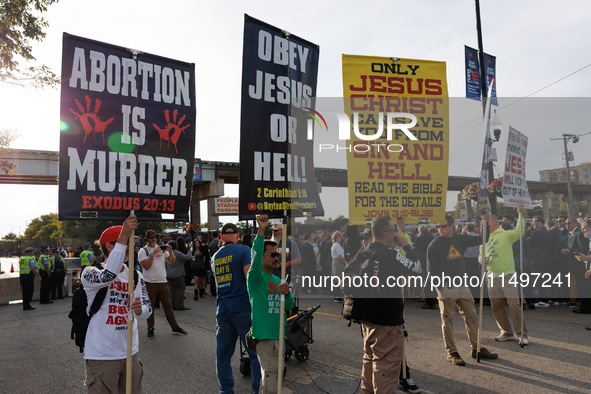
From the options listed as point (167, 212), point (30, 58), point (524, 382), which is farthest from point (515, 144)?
point (30, 58)

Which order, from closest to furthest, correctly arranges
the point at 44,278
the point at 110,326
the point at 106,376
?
the point at 106,376 < the point at 110,326 < the point at 44,278

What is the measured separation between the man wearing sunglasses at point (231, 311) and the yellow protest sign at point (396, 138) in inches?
56.4

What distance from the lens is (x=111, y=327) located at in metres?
3.15

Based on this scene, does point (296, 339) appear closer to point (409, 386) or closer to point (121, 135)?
point (409, 386)

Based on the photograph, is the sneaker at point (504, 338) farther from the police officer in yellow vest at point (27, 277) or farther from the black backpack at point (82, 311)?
the police officer in yellow vest at point (27, 277)

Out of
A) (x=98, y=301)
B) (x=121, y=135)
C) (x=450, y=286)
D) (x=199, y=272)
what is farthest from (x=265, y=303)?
(x=199, y=272)

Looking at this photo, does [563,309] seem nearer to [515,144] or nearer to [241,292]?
[515,144]

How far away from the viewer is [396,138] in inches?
190

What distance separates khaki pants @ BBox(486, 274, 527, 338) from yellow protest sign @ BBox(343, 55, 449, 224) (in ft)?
8.03

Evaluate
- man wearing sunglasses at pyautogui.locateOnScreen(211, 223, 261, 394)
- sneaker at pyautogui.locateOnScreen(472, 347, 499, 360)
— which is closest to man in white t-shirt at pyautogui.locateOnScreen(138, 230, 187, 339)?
man wearing sunglasses at pyautogui.locateOnScreen(211, 223, 261, 394)

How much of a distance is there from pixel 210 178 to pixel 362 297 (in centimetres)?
3395

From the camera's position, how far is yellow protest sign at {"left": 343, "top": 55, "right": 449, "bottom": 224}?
185 inches

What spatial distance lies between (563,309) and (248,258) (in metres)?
8.56

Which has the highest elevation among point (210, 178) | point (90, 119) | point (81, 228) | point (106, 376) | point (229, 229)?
point (210, 178)
